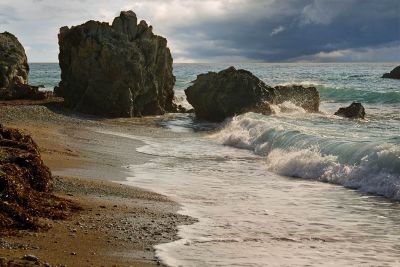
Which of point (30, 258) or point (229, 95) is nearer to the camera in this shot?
point (30, 258)

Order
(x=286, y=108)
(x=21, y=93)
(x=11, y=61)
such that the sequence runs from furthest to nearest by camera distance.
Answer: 1. (x=11, y=61)
2. (x=286, y=108)
3. (x=21, y=93)

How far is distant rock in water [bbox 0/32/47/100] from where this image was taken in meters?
32.8

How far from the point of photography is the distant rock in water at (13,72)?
3281 cm

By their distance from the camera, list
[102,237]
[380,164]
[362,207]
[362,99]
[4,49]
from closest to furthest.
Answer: [102,237] → [362,207] → [380,164] → [4,49] → [362,99]

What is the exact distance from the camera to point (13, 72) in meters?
36.2

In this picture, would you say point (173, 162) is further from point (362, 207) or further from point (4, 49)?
point (4, 49)

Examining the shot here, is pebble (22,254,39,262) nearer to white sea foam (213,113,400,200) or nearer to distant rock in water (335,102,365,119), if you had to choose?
white sea foam (213,113,400,200)

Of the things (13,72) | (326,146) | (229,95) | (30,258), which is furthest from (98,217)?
(13,72)

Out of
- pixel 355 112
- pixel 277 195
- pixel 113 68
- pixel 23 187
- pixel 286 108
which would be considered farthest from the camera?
pixel 286 108

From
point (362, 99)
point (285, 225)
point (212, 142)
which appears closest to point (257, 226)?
point (285, 225)

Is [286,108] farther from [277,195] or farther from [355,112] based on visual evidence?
[277,195]

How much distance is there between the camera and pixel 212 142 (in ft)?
79.5

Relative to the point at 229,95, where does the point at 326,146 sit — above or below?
below

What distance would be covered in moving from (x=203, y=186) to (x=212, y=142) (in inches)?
441
